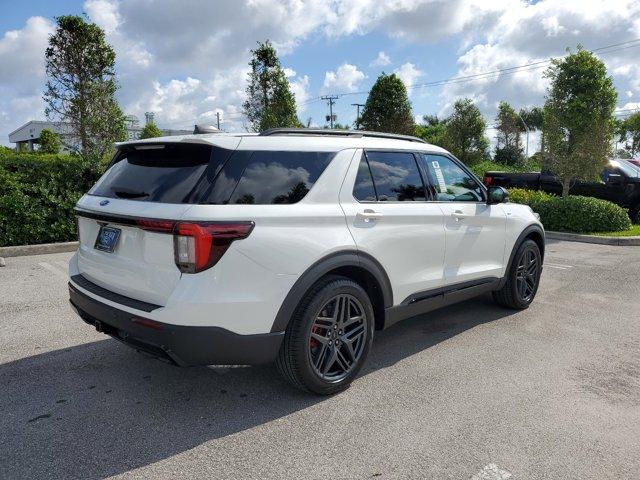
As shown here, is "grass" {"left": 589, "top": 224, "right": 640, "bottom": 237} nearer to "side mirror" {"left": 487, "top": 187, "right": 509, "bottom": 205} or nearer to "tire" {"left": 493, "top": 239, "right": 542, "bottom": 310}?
"tire" {"left": 493, "top": 239, "right": 542, "bottom": 310}

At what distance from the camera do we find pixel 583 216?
1103 centimetres

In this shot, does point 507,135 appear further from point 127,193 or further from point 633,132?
point 127,193

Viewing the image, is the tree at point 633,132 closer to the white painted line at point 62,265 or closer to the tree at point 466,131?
the tree at point 466,131

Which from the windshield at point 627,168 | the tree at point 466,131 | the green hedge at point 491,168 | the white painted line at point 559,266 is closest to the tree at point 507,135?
the green hedge at point 491,168

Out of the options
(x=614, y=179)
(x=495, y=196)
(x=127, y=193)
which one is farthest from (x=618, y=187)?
(x=127, y=193)

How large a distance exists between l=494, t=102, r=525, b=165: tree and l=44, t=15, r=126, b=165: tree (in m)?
40.0

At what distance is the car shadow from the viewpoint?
2.60 meters

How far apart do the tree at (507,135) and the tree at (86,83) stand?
4001 cm

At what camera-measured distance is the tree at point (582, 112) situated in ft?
38.0

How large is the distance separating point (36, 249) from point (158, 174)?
6.43m

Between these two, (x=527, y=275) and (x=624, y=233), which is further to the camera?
(x=624, y=233)

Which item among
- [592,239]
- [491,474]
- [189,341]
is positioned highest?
[189,341]

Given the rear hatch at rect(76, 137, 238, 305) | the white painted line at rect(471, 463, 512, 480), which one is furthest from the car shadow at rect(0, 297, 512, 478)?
the white painted line at rect(471, 463, 512, 480)

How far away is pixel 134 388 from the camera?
11.1 feet
